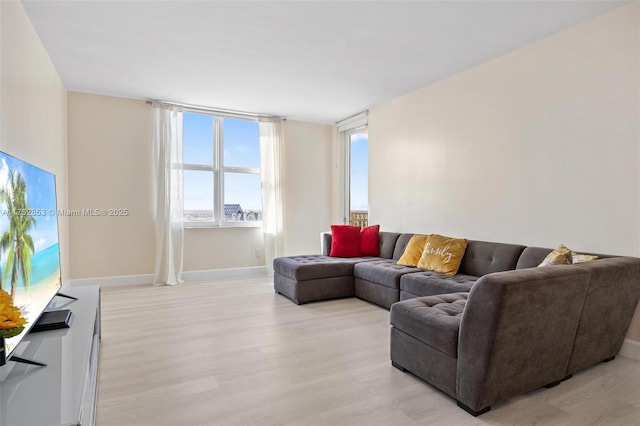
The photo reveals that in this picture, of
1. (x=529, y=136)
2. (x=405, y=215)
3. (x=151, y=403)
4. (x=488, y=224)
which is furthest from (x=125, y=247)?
(x=529, y=136)

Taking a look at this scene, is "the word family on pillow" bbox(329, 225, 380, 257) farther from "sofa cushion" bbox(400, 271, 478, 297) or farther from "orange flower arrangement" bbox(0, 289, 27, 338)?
"orange flower arrangement" bbox(0, 289, 27, 338)

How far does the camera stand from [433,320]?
1.95m

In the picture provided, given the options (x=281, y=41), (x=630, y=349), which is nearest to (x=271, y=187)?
(x=281, y=41)

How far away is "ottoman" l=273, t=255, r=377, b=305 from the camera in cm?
374

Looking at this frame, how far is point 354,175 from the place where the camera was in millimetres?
5941

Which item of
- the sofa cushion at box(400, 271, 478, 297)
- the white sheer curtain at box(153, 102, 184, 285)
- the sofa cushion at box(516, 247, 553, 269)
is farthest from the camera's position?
the white sheer curtain at box(153, 102, 184, 285)

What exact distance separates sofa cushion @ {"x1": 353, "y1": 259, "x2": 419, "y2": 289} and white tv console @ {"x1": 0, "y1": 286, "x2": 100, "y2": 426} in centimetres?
249

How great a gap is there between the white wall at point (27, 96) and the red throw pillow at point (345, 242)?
3171mm

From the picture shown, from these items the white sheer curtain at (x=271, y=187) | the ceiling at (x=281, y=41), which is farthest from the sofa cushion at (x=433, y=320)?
the white sheer curtain at (x=271, y=187)

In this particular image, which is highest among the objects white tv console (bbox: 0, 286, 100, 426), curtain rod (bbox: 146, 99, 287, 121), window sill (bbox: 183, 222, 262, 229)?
curtain rod (bbox: 146, 99, 287, 121)

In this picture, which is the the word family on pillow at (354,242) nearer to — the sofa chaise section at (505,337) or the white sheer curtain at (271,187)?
the white sheer curtain at (271,187)

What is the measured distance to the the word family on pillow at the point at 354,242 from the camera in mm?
4512

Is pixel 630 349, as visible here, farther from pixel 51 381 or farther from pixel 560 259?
pixel 51 381

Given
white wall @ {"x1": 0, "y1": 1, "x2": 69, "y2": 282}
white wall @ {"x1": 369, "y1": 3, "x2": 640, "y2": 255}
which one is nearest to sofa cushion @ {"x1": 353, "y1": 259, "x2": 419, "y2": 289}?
white wall @ {"x1": 369, "y1": 3, "x2": 640, "y2": 255}
